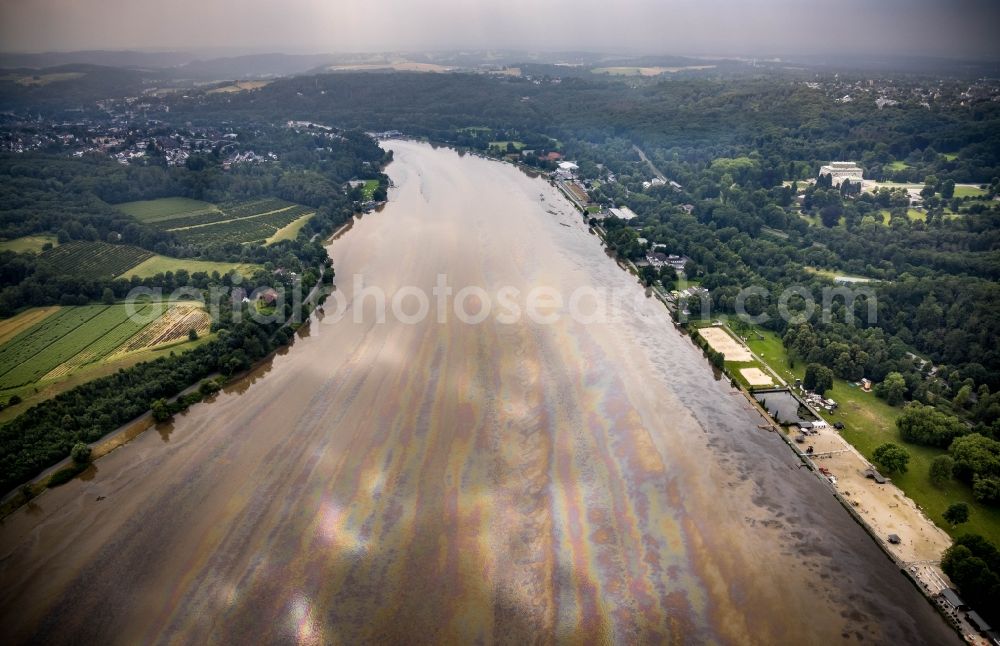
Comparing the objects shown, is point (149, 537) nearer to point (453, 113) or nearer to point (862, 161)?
point (862, 161)

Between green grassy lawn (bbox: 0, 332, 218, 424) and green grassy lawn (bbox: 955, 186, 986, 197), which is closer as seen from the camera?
green grassy lawn (bbox: 0, 332, 218, 424)

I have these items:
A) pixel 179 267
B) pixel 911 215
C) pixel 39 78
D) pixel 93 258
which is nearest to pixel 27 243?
pixel 93 258

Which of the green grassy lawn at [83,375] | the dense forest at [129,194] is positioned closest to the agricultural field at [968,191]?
the dense forest at [129,194]

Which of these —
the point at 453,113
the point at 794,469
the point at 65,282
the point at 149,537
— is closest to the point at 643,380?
the point at 794,469

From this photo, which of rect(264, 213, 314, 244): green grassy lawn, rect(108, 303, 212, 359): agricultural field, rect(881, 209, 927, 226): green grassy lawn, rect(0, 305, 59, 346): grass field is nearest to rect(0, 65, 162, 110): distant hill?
rect(264, 213, 314, 244): green grassy lawn

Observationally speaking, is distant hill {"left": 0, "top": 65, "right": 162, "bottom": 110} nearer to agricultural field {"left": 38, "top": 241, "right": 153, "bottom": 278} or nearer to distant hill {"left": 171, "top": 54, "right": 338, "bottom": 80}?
distant hill {"left": 171, "top": 54, "right": 338, "bottom": 80}

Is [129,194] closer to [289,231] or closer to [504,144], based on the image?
[289,231]

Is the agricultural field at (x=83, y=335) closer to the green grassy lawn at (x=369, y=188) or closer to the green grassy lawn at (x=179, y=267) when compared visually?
the green grassy lawn at (x=179, y=267)
